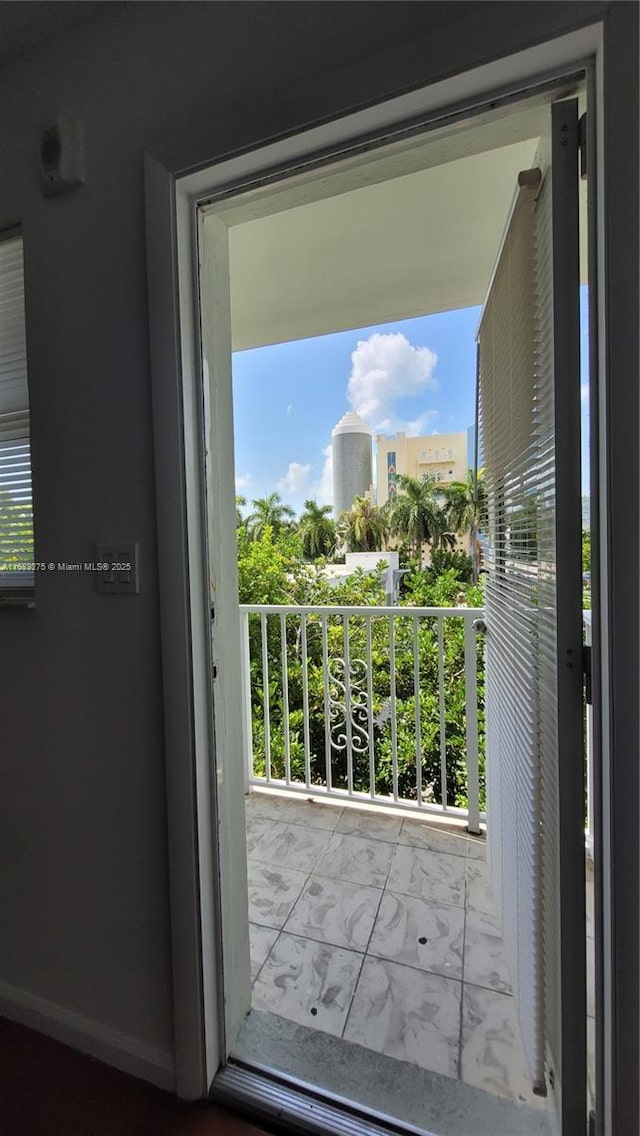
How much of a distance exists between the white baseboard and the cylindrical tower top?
5758 mm

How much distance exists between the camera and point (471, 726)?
1914mm

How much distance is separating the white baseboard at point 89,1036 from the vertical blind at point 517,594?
86 centimetres

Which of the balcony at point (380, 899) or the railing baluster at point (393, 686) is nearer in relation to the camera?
the balcony at point (380, 899)

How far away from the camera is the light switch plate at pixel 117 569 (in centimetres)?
102

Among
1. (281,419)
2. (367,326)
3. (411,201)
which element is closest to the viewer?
(411,201)

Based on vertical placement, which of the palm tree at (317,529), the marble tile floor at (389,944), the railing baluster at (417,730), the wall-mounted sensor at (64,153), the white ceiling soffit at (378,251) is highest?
the white ceiling soffit at (378,251)

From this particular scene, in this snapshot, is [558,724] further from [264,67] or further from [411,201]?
[411,201]

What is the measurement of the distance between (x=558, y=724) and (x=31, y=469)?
A: 1326 mm

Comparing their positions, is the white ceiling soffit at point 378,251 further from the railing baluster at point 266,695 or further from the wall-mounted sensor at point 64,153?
the railing baluster at point 266,695

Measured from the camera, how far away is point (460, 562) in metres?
6.52

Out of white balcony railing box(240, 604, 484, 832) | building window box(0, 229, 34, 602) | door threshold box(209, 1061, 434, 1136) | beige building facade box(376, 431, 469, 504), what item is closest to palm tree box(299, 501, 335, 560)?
beige building facade box(376, 431, 469, 504)

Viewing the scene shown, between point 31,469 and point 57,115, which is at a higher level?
point 57,115

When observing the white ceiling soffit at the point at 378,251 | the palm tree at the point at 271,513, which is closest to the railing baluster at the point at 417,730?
the white ceiling soffit at the point at 378,251

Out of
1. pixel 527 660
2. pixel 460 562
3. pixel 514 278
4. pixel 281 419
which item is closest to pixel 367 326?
pixel 514 278
